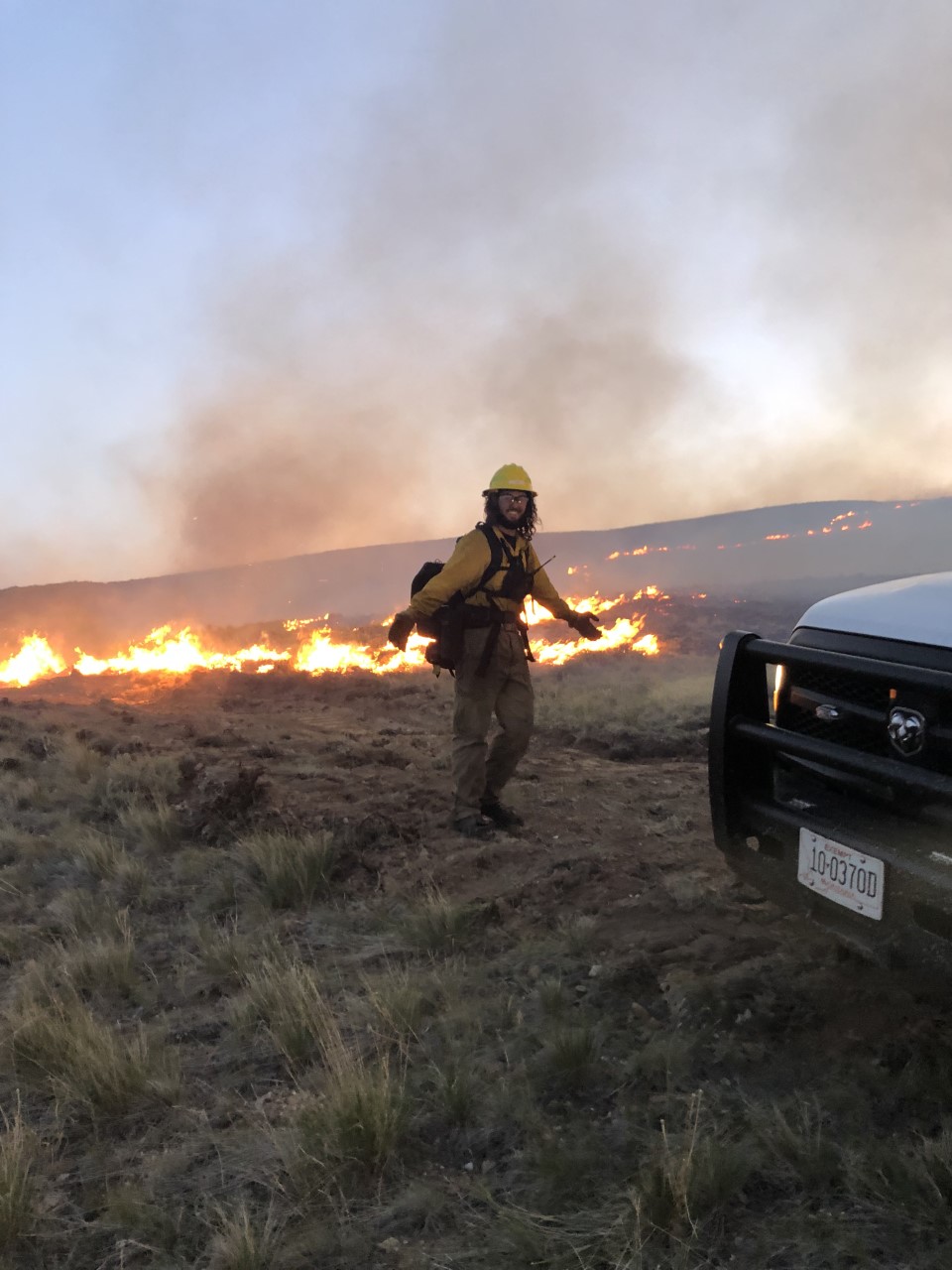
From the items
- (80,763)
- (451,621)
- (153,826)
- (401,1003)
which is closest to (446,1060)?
(401,1003)

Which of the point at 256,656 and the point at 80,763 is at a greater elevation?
the point at 256,656

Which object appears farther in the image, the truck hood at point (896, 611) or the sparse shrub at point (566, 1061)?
the sparse shrub at point (566, 1061)

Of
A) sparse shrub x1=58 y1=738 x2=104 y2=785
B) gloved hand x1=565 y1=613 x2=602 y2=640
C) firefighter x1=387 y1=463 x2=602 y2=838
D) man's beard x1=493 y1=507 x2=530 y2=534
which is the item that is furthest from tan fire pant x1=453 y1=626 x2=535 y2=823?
sparse shrub x1=58 y1=738 x2=104 y2=785

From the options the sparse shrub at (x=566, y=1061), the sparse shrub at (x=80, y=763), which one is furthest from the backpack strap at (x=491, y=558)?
the sparse shrub at (x=80, y=763)

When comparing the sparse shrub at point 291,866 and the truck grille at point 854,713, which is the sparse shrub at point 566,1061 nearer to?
the truck grille at point 854,713

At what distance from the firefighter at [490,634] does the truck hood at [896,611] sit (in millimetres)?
2525

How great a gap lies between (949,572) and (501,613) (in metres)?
2.76

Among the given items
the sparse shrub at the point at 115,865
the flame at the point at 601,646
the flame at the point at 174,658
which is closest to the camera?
the sparse shrub at the point at 115,865

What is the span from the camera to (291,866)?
4656mm

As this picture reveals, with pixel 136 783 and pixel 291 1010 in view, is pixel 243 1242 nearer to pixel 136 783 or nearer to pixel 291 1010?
pixel 291 1010

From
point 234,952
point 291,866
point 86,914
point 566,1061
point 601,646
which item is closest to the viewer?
point 566,1061

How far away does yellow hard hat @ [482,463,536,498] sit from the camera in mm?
5191

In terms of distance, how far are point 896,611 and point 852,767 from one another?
1.65 feet

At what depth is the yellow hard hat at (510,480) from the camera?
17.0 feet
